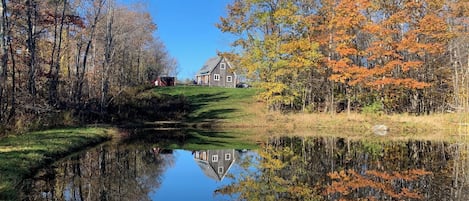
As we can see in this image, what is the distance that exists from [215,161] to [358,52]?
58.0ft

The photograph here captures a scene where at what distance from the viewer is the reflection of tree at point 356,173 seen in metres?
8.40

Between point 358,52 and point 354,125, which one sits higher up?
point 358,52

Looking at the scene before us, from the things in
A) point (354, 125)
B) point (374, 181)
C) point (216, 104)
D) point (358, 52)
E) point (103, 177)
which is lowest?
point (103, 177)

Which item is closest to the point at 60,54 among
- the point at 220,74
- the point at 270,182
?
the point at 270,182

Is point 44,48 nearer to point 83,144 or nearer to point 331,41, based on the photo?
point 83,144

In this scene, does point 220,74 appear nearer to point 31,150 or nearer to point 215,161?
point 215,161

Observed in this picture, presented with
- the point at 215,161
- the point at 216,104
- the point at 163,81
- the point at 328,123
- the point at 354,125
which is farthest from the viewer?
the point at 163,81

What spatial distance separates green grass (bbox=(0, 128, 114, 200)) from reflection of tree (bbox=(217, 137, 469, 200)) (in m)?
4.58

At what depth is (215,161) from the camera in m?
13.6

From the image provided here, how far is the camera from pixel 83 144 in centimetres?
1556

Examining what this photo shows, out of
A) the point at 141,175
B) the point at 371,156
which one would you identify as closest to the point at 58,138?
the point at 141,175

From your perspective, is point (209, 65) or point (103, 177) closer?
point (103, 177)

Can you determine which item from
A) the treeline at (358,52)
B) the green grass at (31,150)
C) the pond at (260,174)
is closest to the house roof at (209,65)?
the treeline at (358,52)

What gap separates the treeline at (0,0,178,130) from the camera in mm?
17203
